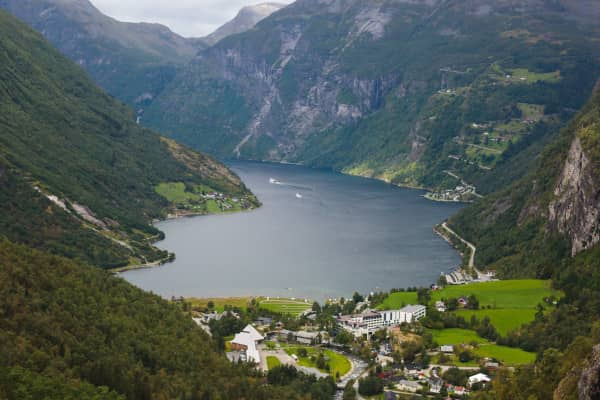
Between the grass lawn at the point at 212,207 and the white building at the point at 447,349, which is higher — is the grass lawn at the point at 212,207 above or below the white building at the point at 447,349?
above

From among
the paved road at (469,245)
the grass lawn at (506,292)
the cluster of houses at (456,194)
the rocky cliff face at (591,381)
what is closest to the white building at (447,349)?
the grass lawn at (506,292)

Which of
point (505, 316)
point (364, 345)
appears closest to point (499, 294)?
point (505, 316)

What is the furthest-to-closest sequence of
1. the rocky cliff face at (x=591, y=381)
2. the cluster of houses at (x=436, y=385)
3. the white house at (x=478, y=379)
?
the white house at (x=478, y=379) → the cluster of houses at (x=436, y=385) → the rocky cliff face at (x=591, y=381)

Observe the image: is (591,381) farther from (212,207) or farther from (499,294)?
(212,207)

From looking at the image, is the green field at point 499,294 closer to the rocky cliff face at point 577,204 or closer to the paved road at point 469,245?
the rocky cliff face at point 577,204

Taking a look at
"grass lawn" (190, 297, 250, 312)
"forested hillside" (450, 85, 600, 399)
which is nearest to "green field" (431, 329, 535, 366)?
"forested hillside" (450, 85, 600, 399)

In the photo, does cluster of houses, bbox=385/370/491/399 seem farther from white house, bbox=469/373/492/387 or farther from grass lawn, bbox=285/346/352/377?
grass lawn, bbox=285/346/352/377

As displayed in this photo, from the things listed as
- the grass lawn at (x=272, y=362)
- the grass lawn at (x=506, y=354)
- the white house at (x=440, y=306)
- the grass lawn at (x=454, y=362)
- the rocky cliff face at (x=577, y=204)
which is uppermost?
the rocky cliff face at (x=577, y=204)
